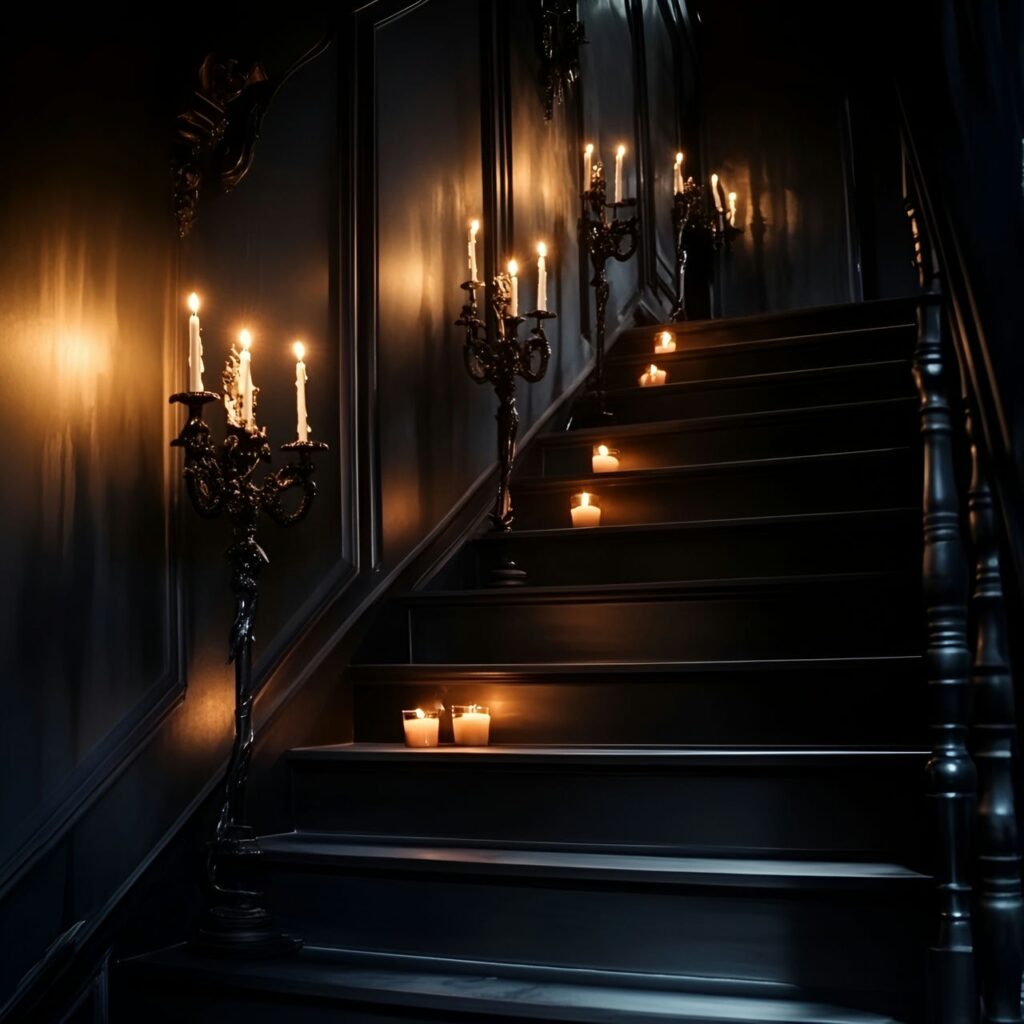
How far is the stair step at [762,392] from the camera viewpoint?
3469 mm

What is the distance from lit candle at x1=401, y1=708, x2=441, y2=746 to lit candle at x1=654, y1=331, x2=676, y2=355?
2.42 metres

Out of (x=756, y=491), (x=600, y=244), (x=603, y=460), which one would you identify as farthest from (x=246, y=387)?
(x=600, y=244)

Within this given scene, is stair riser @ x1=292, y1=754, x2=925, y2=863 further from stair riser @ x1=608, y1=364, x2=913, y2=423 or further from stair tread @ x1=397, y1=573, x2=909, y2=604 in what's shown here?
stair riser @ x1=608, y1=364, x2=913, y2=423

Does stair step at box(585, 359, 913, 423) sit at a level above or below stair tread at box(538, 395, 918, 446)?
above

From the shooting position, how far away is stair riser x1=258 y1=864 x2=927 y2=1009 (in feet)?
5.18

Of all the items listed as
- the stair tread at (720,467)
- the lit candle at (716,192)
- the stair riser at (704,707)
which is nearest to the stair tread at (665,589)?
the stair riser at (704,707)

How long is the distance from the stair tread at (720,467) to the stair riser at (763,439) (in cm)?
5

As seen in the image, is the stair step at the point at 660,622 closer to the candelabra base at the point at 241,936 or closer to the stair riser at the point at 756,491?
the stair riser at the point at 756,491

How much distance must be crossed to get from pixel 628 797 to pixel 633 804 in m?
0.01

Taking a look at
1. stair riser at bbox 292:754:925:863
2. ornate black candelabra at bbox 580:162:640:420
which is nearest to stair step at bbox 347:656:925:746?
stair riser at bbox 292:754:925:863

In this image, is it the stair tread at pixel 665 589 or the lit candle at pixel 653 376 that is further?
the lit candle at pixel 653 376

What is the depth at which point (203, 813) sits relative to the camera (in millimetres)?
2002

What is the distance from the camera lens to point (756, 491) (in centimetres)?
295

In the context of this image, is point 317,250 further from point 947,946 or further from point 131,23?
point 947,946
